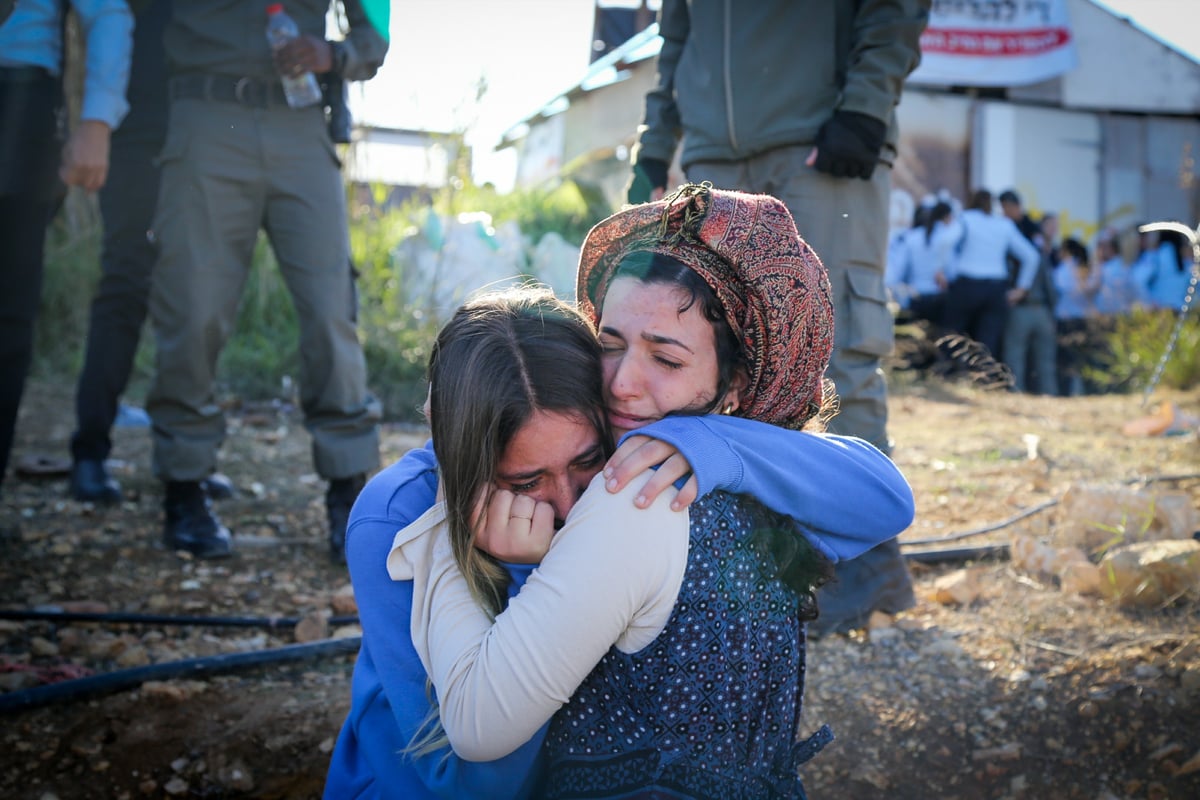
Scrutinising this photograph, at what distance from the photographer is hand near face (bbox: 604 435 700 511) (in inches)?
46.7

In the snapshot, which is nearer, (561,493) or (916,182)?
(561,493)

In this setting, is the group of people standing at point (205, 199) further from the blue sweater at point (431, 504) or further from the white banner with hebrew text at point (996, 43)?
the white banner with hebrew text at point (996, 43)

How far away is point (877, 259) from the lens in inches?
110

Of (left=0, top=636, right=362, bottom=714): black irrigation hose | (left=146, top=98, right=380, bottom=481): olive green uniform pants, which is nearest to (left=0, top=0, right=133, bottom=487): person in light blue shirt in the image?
(left=146, top=98, right=380, bottom=481): olive green uniform pants

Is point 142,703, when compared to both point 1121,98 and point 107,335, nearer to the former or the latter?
point 107,335

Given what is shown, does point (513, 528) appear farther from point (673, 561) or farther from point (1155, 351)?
point (1155, 351)

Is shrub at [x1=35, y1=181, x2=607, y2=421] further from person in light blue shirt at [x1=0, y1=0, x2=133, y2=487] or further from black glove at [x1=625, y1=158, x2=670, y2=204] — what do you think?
black glove at [x1=625, y1=158, x2=670, y2=204]

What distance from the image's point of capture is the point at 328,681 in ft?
8.02

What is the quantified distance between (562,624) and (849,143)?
184cm

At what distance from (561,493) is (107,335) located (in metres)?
3.09

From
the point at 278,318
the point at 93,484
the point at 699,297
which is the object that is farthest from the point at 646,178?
the point at 278,318

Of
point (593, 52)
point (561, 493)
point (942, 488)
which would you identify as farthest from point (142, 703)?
point (593, 52)

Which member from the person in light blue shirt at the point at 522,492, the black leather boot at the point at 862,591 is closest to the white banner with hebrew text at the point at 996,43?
the black leather boot at the point at 862,591

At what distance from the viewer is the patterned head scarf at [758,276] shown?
1.48m
